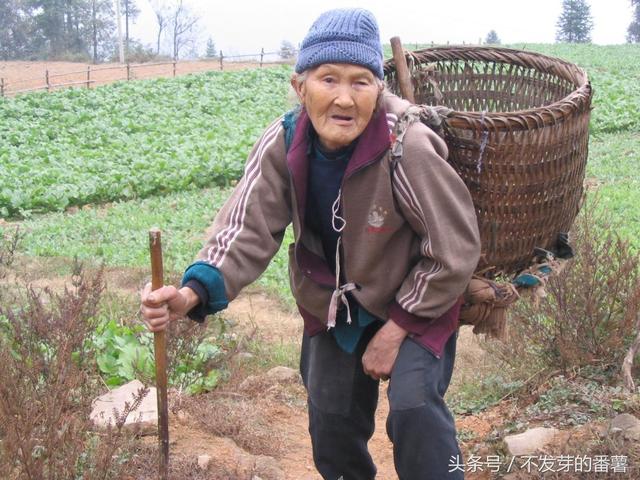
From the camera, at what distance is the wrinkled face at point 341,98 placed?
8.52 ft

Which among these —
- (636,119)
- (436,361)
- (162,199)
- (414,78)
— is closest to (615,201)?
(162,199)

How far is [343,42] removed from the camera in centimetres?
259

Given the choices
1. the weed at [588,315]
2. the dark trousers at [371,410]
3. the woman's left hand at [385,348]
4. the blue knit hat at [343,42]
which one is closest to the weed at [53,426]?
the dark trousers at [371,410]

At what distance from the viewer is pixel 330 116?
262cm

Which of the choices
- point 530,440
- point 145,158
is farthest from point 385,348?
point 145,158

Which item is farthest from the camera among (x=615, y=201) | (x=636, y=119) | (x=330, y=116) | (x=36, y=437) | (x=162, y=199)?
(x=636, y=119)

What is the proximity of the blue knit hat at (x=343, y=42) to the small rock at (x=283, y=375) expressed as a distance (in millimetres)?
2719

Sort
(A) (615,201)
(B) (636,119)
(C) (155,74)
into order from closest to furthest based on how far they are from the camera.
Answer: (A) (615,201) < (B) (636,119) < (C) (155,74)

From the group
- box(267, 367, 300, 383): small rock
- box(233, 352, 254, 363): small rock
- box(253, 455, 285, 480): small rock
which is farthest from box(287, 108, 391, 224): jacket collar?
box(233, 352, 254, 363): small rock

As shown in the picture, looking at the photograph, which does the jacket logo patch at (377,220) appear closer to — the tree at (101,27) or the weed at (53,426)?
the weed at (53,426)

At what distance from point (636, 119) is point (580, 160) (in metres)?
16.2

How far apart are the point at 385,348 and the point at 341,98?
0.79 meters

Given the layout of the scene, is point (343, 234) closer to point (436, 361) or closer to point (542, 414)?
point (436, 361)

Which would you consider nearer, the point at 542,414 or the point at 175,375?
the point at 542,414
